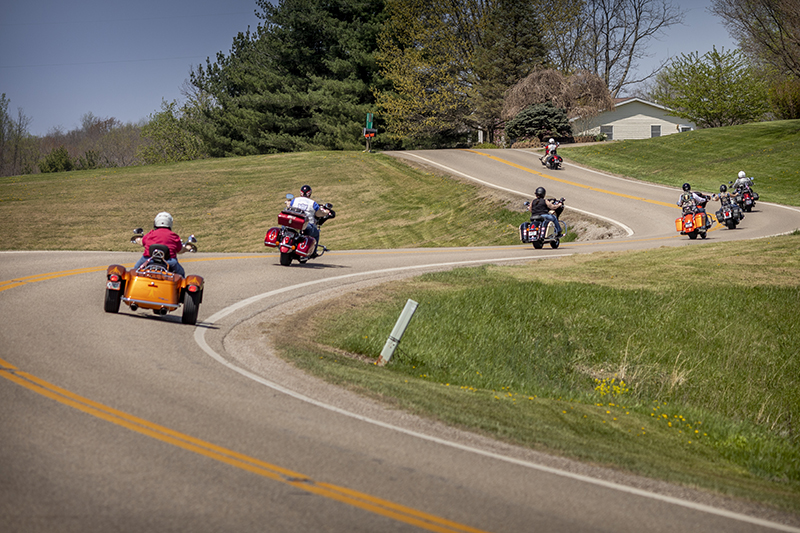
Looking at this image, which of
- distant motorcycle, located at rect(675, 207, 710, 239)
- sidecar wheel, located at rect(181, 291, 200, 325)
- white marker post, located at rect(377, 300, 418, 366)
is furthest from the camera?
distant motorcycle, located at rect(675, 207, 710, 239)

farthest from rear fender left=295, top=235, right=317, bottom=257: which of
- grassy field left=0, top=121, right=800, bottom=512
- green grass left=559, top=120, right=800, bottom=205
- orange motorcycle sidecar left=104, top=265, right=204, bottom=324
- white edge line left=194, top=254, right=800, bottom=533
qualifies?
green grass left=559, top=120, right=800, bottom=205

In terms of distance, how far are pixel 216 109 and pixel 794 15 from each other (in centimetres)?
4859

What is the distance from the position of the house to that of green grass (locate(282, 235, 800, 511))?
159 feet

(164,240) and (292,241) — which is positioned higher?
(164,240)

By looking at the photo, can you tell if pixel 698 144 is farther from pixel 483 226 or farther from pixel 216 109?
pixel 216 109

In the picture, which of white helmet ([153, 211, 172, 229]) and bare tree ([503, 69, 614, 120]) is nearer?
white helmet ([153, 211, 172, 229])

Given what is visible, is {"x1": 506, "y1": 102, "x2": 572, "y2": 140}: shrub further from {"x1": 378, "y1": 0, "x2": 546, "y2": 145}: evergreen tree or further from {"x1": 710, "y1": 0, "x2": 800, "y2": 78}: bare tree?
{"x1": 710, "y1": 0, "x2": 800, "y2": 78}: bare tree

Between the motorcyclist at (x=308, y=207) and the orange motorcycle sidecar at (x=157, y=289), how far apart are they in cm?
531

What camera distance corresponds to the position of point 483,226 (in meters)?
29.9

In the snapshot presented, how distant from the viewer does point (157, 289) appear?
1045 centimetres

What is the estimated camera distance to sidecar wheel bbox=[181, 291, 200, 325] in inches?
416

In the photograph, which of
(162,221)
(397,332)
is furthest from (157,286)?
(397,332)

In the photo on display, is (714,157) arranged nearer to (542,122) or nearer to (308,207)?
(542,122)

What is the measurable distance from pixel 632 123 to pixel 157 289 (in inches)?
2477
